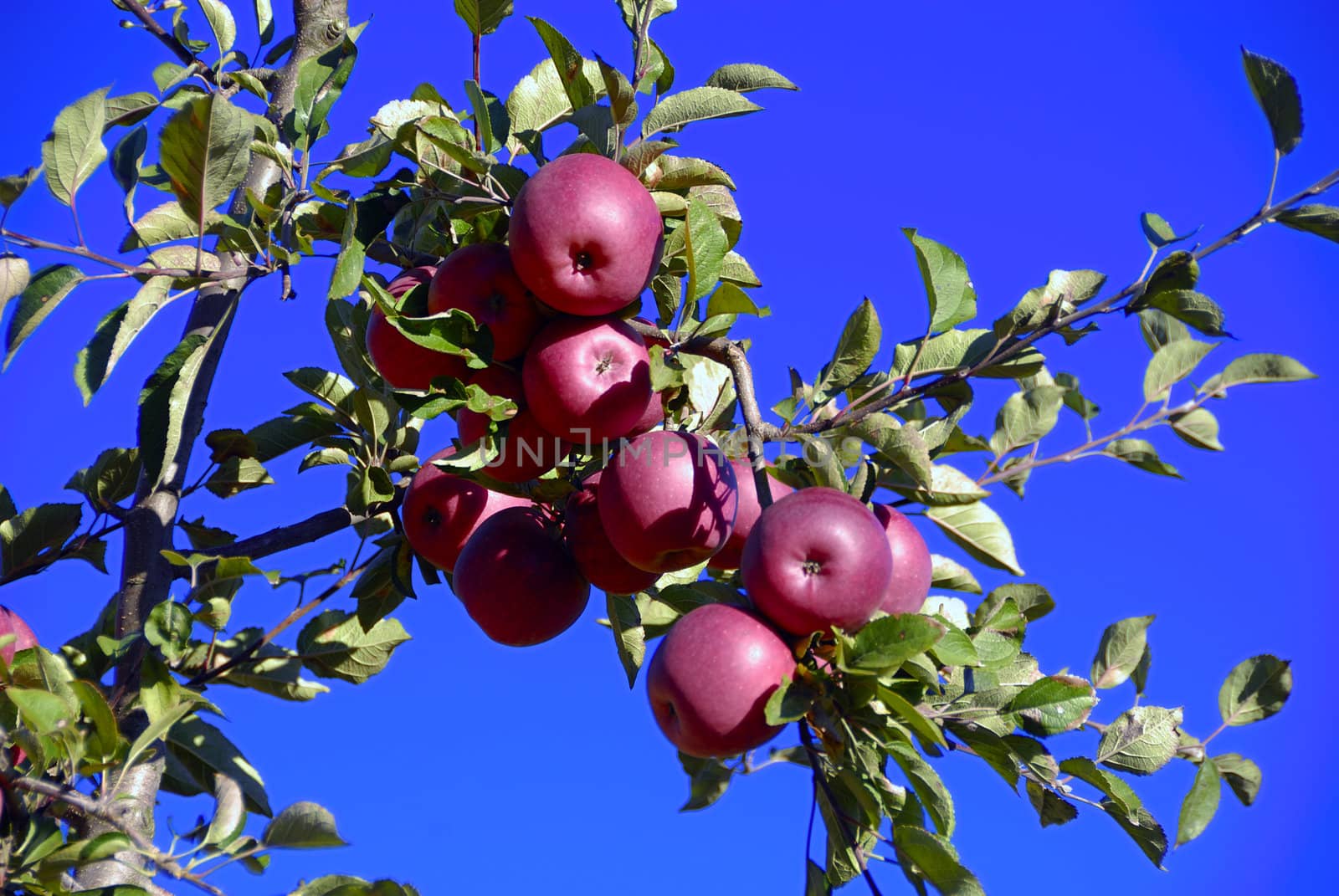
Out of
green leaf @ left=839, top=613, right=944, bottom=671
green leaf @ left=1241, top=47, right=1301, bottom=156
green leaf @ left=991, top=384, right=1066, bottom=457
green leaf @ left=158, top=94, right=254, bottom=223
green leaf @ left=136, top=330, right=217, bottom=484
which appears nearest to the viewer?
green leaf @ left=839, top=613, right=944, bottom=671

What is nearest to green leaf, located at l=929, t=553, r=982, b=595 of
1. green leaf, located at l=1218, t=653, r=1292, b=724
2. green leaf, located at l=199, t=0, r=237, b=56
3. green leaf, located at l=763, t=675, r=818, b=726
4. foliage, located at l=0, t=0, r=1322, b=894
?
foliage, located at l=0, t=0, r=1322, b=894

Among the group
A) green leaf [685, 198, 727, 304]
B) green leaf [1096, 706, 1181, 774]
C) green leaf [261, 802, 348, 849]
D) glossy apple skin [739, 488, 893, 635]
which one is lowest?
green leaf [1096, 706, 1181, 774]

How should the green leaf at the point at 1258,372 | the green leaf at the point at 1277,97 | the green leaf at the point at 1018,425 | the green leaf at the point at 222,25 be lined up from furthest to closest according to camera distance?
the green leaf at the point at 222,25 < the green leaf at the point at 1018,425 < the green leaf at the point at 1258,372 < the green leaf at the point at 1277,97

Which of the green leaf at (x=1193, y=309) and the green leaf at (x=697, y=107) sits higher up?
the green leaf at (x=697, y=107)

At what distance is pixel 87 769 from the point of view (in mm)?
2088

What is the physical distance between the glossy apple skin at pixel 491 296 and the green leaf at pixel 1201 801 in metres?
1.69

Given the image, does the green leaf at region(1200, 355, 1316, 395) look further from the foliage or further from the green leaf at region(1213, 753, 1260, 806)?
the green leaf at region(1213, 753, 1260, 806)

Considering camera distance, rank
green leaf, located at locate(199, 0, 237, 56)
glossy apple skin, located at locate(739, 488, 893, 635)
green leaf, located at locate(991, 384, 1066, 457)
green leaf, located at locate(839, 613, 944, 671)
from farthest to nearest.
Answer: green leaf, located at locate(199, 0, 237, 56) → green leaf, located at locate(991, 384, 1066, 457) → glossy apple skin, located at locate(739, 488, 893, 635) → green leaf, located at locate(839, 613, 944, 671)

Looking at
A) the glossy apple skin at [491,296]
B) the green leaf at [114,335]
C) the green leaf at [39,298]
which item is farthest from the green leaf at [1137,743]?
the green leaf at [39,298]

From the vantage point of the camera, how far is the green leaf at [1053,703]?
2088mm

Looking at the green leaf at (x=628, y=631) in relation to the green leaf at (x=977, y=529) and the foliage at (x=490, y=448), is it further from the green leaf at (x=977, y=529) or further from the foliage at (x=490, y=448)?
the green leaf at (x=977, y=529)

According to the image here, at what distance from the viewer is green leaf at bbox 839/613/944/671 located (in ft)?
5.49

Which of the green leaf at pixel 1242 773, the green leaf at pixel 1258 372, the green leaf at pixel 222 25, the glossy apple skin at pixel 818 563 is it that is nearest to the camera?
the glossy apple skin at pixel 818 563

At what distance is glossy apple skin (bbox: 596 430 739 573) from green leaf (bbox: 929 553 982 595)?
1.60 ft
